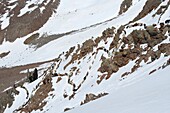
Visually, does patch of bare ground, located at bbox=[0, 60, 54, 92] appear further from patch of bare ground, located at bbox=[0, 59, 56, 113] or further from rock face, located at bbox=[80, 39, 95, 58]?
rock face, located at bbox=[80, 39, 95, 58]

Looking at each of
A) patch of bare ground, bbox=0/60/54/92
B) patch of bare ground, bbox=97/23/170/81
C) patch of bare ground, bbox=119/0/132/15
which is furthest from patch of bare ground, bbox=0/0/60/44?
patch of bare ground, bbox=97/23/170/81

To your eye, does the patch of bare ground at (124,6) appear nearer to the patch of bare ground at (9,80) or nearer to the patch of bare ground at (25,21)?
the patch of bare ground at (9,80)

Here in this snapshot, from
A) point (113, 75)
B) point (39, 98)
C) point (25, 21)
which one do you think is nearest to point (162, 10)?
point (113, 75)

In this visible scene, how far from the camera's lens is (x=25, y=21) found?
275 feet

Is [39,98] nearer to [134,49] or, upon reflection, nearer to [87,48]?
[87,48]

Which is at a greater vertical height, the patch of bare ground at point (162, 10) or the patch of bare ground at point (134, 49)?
the patch of bare ground at point (162, 10)

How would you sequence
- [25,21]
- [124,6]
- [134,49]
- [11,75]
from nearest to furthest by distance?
[134,49]
[11,75]
[124,6]
[25,21]

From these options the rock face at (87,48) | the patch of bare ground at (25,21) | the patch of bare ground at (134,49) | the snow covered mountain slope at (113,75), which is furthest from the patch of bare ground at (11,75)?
the patch of bare ground at (134,49)

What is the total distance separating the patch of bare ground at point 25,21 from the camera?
8019 centimetres

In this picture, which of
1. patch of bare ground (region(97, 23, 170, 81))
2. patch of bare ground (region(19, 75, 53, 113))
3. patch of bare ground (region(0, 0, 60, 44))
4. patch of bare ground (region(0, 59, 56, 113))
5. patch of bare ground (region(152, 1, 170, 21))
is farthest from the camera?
patch of bare ground (region(0, 0, 60, 44))

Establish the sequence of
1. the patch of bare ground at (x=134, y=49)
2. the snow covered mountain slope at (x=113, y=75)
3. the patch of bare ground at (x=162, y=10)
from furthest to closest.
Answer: the patch of bare ground at (x=162, y=10), the patch of bare ground at (x=134, y=49), the snow covered mountain slope at (x=113, y=75)

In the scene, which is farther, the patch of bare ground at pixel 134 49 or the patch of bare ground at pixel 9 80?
the patch of bare ground at pixel 9 80

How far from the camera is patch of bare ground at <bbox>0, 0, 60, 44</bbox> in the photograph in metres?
80.2

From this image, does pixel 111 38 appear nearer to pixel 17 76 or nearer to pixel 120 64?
pixel 120 64
